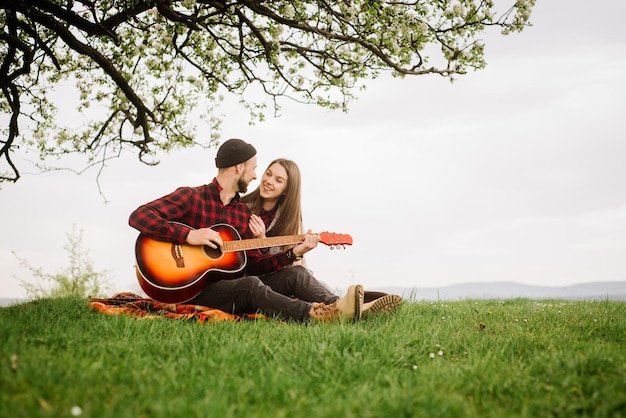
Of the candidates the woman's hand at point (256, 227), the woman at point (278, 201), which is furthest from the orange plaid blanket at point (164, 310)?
the woman at point (278, 201)

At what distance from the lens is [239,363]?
3.29 metres

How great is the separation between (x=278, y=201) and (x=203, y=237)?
1658mm

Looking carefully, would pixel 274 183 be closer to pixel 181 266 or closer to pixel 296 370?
pixel 181 266

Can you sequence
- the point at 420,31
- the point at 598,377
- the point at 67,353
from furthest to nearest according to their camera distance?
the point at 420,31, the point at 67,353, the point at 598,377

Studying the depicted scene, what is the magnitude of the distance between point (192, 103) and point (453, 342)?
320 inches

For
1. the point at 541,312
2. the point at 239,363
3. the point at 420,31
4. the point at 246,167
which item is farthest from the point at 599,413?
the point at 420,31

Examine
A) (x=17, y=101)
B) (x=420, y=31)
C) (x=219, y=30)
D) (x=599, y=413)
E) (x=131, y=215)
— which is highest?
(x=219, y=30)

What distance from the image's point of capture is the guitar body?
5246 mm

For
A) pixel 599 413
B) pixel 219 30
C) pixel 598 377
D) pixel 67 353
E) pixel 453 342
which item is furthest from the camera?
pixel 219 30

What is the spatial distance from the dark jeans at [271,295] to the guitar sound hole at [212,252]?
0.94 feet

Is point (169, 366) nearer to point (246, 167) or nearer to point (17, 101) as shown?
point (246, 167)

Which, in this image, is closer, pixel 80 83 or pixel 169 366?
pixel 169 366

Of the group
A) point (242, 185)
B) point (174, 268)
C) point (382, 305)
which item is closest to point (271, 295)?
point (174, 268)

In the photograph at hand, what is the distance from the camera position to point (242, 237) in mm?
5934
